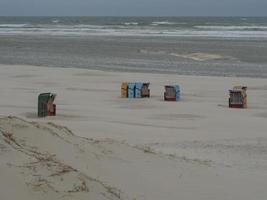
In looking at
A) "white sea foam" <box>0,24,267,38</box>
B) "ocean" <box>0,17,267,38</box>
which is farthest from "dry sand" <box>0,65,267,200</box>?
"ocean" <box>0,17,267,38</box>

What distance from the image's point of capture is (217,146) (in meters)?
9.62

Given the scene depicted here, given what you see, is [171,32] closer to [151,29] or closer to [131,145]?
[151,29]

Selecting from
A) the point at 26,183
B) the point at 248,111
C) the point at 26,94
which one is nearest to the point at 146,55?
the point at 26,94

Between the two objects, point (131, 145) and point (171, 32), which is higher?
point (171, 32)

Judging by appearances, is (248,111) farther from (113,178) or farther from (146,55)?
(146,55)

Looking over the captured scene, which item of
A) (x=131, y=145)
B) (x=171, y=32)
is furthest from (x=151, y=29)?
(x=131, y=145)

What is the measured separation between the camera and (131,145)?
27.4ft

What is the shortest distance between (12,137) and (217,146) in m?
4.35

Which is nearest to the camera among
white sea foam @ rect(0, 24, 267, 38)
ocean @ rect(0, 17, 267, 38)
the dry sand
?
the dry sand

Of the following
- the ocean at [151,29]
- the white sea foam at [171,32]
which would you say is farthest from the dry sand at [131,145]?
the ocean at [151,29]

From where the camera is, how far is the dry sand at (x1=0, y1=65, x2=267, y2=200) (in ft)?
17.1

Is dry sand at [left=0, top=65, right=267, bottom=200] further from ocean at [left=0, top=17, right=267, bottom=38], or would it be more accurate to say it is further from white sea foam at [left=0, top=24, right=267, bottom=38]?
ocean at [left=0, top=17, right=267, bottom=38]

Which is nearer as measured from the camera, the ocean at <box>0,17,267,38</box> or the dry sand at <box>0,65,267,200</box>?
the dry sand at <box>0,65,267,200</box>

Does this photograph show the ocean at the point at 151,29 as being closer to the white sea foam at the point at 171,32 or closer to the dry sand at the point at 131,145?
the white sea foam at the point at 171,32
